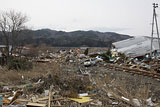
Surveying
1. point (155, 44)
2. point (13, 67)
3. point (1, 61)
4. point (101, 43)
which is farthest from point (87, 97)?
point (101, 43)

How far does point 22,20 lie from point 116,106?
52.8 ft

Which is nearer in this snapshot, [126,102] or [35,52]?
[126,102]

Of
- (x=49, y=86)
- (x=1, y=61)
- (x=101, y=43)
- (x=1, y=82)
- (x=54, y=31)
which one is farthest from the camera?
(x=54, y=31)

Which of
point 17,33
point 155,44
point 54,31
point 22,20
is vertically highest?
point 54,31

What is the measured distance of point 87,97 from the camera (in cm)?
493

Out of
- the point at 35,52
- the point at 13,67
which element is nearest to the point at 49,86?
the point at 13,67

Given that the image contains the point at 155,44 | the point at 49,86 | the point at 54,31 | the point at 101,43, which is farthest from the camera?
the point at 54,31

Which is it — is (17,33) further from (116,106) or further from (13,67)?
(116,106)

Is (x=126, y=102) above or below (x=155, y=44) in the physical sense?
below

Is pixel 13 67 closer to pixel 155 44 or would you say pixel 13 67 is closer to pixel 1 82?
pixel 1 82

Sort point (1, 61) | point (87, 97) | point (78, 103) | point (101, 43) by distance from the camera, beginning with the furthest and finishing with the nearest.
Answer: point (101, 43) → point (1, 61) → point (87, 97) → point (78, 103)

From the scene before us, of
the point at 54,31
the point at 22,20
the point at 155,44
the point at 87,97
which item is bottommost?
the point at 87,97

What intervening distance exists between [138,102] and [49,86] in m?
3.21

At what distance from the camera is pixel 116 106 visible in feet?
13.8
